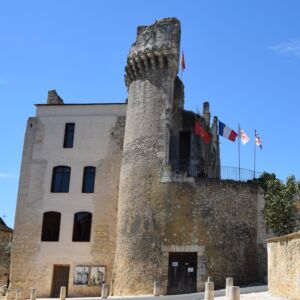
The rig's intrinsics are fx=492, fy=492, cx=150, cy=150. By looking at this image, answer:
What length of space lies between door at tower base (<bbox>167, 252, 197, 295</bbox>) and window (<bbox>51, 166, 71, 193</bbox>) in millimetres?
8864

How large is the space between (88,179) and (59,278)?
20.0 feet

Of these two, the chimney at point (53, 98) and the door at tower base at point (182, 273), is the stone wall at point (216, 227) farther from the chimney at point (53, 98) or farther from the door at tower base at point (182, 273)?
the chimney at point (53, 98)

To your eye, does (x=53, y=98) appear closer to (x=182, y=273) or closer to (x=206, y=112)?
(x=206, y=112)

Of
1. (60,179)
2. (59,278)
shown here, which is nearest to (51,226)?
(60,179)

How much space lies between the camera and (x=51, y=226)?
97.8 feet

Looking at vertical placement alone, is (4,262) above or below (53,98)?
below

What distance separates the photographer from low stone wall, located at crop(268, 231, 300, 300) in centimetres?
1623

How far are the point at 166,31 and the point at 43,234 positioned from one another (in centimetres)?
1403

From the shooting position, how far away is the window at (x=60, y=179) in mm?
30234

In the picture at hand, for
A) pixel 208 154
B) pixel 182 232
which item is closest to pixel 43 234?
pixel 182 232

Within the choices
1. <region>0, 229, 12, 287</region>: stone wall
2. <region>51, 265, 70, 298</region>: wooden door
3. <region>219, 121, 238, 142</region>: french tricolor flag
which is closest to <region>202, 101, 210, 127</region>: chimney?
<region>219, 121, 238, 142</region>: french tricolor flag

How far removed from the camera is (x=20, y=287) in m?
29.3

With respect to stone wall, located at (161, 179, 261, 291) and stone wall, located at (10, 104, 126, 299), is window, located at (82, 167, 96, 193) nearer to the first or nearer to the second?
stone wall, located at (10, 104, 126, 299)

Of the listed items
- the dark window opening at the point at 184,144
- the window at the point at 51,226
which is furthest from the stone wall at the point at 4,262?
the dark window opening at the point at 184,144
